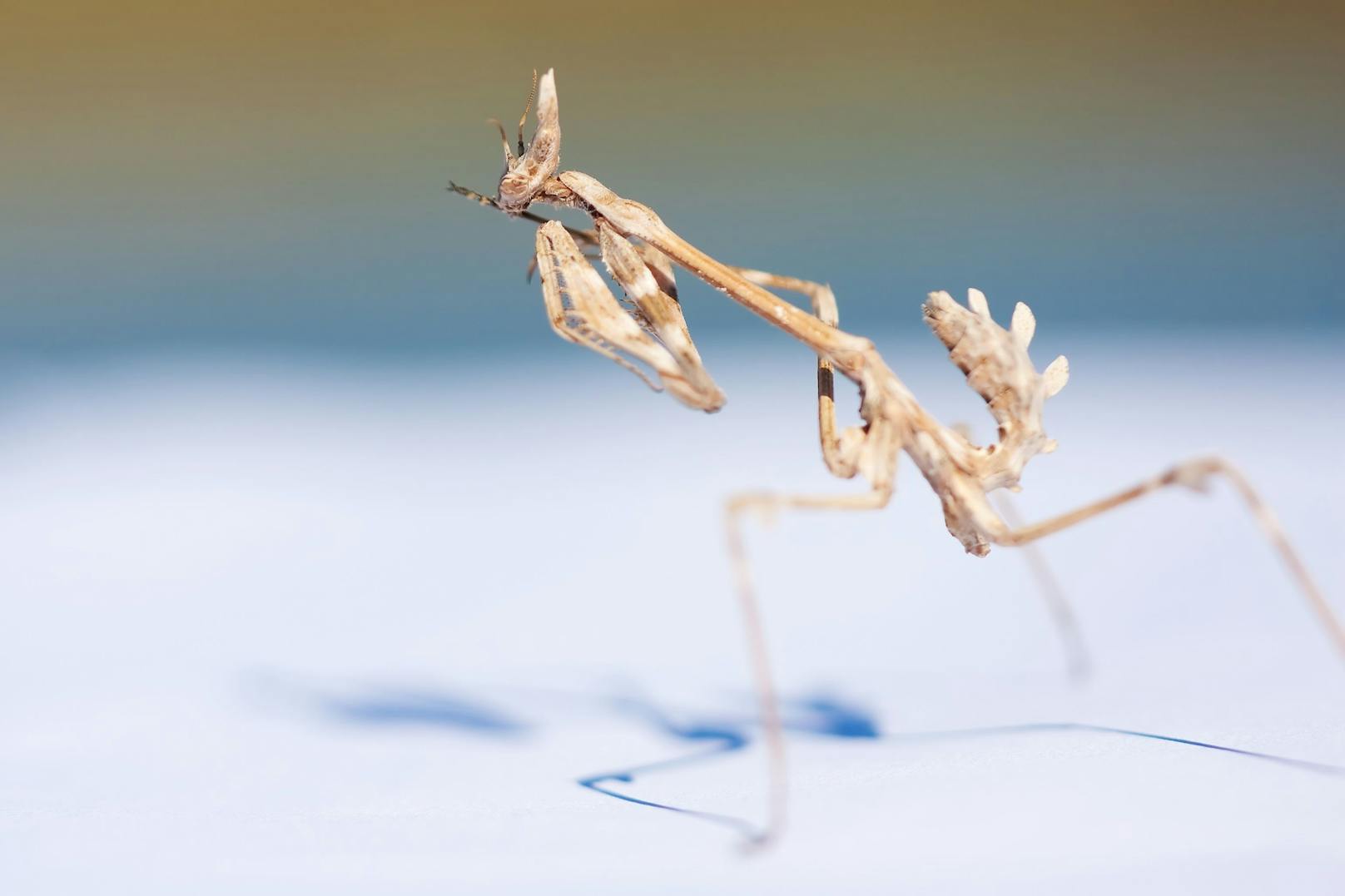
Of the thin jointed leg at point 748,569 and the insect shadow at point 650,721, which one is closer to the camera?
the thin jointed leg at point 748,569

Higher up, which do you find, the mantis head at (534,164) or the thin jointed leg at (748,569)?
the mantis head at (534,164)

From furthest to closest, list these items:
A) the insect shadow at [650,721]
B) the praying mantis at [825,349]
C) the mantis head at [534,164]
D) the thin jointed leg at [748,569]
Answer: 1. the insect shadow at [650,721]
2. the mantis head at [534,164]
3. the praying mantis at [825,349]
4. the thin jointed leg at [748,569]

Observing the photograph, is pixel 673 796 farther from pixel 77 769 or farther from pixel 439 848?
→ pixel 77 769

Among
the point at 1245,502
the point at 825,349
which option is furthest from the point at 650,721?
the point at 1245,502

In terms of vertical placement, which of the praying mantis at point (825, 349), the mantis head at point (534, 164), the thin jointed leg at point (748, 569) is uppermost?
the mantis head at point (534, 164)

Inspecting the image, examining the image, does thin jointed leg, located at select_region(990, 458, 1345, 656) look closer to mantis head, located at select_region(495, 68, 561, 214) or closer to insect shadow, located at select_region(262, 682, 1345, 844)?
insect shadow, located at select_region(262, 682, 1345, 844)

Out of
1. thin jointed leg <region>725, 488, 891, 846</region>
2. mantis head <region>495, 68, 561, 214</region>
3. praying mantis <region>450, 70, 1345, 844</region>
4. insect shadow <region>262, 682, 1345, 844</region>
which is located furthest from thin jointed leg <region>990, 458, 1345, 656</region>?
mantis head <region>495, 68, 561, 214</region>

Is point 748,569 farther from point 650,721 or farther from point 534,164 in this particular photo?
point 650,721

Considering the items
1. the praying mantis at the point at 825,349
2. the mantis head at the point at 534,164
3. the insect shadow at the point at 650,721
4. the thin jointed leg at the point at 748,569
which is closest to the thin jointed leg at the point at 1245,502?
the praying mantis at the point at 825,349

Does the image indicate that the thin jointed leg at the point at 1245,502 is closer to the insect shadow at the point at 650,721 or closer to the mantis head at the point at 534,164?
the insect shadow at the point at 650,721
